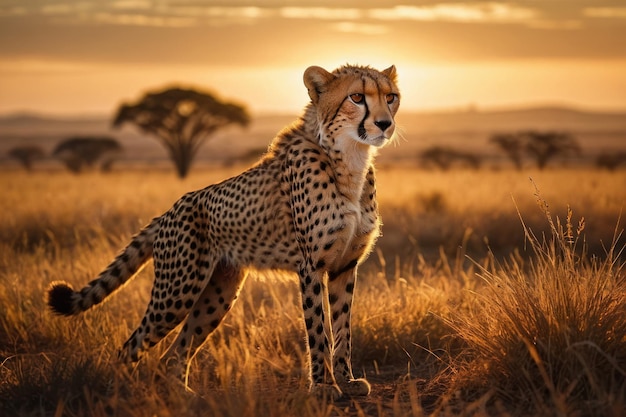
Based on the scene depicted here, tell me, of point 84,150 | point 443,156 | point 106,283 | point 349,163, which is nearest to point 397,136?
point 349,163

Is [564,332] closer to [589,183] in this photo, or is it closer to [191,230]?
[191,230]

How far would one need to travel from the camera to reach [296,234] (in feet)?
12.6

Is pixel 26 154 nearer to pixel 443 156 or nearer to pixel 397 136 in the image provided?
pixel 443 156

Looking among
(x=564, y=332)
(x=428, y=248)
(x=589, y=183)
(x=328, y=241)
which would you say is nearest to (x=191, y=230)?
(x=328, y=241)

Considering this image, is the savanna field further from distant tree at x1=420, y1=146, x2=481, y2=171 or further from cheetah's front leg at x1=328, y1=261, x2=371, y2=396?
distant tree at x1=420, y1=146, x2=481, y2=171

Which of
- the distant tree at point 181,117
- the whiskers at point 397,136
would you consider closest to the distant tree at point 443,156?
the distant tree at point 181,117

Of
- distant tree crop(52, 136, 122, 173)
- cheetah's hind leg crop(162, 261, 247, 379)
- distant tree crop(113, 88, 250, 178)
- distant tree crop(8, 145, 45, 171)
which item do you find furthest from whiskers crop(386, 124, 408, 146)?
distant tree crop(8, 145, 45, 171)

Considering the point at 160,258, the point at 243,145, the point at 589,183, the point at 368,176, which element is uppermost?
the point at 368,176

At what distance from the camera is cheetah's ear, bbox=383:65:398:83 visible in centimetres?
398

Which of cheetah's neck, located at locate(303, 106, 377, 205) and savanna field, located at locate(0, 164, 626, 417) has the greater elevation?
cheetah's neck, located at locate(303, 106, 377, 205)

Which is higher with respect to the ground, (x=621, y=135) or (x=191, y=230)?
(x=191, y=230)

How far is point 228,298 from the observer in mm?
4320

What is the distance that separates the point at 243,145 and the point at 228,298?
79.6m

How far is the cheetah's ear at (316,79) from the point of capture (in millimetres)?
3836
